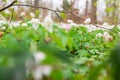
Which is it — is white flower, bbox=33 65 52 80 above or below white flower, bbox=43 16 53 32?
above

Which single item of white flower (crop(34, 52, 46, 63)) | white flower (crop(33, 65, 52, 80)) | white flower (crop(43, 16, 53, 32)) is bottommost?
white flower (crop(43, 16, 53, 32))

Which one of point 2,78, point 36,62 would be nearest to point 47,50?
point 36,62

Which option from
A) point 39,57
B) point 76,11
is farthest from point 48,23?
point 76,11

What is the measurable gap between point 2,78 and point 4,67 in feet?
0.15

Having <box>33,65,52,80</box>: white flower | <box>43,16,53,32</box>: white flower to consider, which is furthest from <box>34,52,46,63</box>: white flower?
<box>43,16,53,32</box>: white flower

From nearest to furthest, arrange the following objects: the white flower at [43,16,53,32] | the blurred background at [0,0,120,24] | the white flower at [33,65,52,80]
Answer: the white flower at [33,65,52,80] < the white flower at [43,16,53,32] < the blurred background at [0,0,120,24]

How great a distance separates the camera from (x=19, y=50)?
35.9 inches

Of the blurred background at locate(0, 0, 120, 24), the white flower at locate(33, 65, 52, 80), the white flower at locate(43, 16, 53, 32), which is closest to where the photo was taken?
the white flower at locate(33, 65, 52, 80)

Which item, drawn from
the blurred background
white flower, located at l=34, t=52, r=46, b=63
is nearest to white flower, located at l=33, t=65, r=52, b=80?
white flower, located at l=34, t=52, r=46, b=63

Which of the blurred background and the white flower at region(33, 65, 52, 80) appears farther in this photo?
the blurred background

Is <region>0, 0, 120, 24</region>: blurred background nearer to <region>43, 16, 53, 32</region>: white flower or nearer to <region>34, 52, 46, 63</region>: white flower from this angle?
<region>43, 16, 53, 32</region>: white flower

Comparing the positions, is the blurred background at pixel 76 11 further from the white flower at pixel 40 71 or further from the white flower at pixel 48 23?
the white flower at pixel 40 71

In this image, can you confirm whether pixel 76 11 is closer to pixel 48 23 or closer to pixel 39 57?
pixel 48 23

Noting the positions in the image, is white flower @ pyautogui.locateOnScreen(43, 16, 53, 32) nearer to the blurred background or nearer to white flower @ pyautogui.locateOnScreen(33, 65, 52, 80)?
the blurred background
